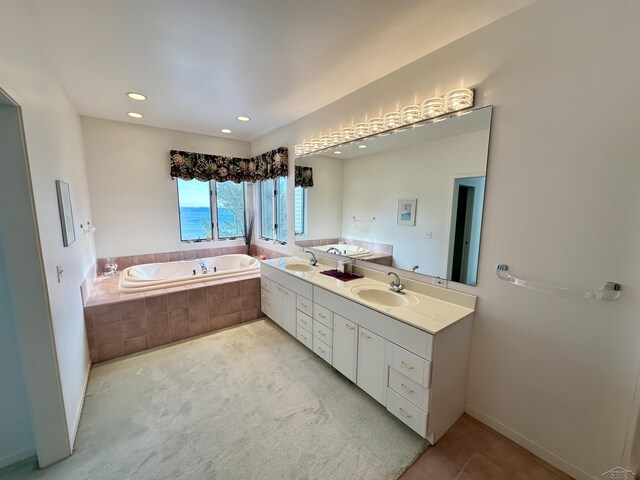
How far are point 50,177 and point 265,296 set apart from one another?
7.26 feet

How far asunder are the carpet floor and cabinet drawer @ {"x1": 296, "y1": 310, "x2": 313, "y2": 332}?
31cm

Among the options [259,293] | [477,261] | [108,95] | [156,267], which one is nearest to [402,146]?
[477,261]

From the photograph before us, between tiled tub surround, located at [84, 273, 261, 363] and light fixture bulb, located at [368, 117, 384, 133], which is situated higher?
light fixture bulb, located at [368, 117, 384, 133]

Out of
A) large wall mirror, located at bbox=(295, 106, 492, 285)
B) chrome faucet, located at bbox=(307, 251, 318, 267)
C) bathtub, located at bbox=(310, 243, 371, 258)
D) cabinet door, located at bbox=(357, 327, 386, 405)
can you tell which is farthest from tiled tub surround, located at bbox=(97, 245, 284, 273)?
cabinet door, located at bbox=(357, 327, 386, 405)

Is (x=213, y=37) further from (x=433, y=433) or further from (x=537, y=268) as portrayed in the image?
(x=433, y=433)

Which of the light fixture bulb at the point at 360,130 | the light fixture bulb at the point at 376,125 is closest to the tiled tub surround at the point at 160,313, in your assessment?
the light fixture bulb at the point at 360,130

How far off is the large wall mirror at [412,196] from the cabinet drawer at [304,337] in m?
0.89

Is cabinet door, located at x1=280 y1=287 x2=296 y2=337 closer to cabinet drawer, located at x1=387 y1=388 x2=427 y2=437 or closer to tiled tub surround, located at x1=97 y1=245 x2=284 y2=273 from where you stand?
tiled tub surround, located at x1=97 y1=245 x2=284 y2=273

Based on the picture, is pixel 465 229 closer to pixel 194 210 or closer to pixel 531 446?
pixel 531 446

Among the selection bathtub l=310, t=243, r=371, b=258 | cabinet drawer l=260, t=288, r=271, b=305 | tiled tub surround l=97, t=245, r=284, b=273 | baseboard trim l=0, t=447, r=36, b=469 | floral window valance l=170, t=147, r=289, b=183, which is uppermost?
floral window valance l=170, t=147, r=289, b=183

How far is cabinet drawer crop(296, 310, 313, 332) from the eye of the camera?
247cm

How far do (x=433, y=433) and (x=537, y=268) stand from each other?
3.87ft

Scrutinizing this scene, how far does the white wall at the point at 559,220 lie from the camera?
47.9 inches

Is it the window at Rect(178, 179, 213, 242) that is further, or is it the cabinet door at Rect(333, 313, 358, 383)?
the window at Rect(178, 179, 213, 242)
